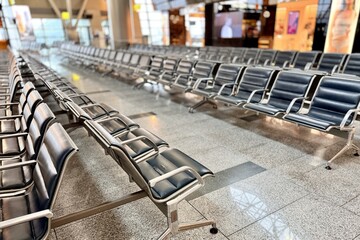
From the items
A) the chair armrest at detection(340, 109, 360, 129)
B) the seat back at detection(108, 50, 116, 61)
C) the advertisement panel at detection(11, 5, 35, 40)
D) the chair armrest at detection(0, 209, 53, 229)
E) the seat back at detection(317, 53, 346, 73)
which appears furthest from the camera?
the advertisement panel at detection(11, 5, 35, 40)

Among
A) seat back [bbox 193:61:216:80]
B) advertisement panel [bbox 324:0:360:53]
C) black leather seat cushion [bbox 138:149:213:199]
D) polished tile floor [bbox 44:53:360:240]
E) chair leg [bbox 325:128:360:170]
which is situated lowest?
polished tile floor [bbox 44:53:360:240]

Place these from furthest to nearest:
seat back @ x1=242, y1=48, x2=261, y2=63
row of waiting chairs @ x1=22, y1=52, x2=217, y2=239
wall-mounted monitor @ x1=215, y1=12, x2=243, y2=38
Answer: wall-mounted monitor @ x1=215, y1=12, x2=243, y2=38 → seat back @ x1=242, y1=48, x2=261, y2=63 → row of waiting chairs @ x1=22, y1=52, x2=217, y2=239

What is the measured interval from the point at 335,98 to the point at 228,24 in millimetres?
9746

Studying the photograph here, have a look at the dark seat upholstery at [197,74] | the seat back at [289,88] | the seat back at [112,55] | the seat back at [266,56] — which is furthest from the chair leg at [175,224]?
the seat back at [112,55]

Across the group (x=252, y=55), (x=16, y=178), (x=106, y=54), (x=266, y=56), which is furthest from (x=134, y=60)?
(x=16, y=178)

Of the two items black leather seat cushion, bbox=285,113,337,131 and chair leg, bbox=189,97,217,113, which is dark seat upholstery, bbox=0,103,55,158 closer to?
black leather seat cushion, bbox=285,113,337,131

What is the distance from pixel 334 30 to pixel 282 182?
6.85 metres

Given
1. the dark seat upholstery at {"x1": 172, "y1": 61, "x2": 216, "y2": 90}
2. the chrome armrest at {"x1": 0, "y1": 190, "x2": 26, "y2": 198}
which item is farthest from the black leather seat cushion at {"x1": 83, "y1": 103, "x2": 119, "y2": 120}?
the dark seat upholstery at {"x1": 172, "y1": 61, "x2": 216, "y2": 90}

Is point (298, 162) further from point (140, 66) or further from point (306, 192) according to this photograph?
point (140, 66)

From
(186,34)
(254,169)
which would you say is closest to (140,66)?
(254,169)

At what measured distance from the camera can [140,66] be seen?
707cm

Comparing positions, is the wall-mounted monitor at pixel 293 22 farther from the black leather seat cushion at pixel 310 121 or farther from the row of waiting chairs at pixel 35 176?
the row of waiting chairs at pixel 35 176

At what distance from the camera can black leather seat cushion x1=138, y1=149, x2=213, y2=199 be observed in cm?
156

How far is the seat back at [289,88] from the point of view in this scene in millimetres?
3258
